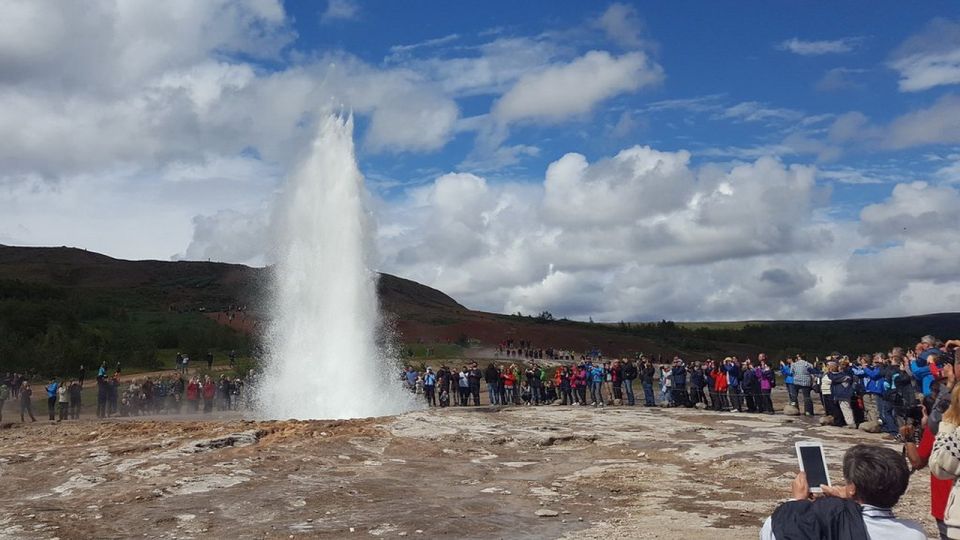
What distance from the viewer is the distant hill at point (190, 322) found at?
161 ft

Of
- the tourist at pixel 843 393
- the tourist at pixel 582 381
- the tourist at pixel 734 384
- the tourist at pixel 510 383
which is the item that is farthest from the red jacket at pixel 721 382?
the tourist at pixel 510 383

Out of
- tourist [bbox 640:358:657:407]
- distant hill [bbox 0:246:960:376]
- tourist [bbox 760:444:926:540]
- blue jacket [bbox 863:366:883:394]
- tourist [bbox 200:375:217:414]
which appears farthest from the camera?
distant hill [bbox 0:246:960:376]

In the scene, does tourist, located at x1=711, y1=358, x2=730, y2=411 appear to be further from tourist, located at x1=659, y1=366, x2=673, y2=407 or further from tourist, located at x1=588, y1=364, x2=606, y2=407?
tourist, located at x1=588, y1=364, x2=606, y2=407

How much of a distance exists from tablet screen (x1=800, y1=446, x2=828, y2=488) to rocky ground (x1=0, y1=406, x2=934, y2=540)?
5031 millimetres

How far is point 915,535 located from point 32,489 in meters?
13.1

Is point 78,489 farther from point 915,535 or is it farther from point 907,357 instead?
point 907,357

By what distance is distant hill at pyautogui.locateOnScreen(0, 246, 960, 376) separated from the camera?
49.0 m

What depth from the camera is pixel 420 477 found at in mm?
12609

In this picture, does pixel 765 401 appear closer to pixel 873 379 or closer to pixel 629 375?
pixel 629 375

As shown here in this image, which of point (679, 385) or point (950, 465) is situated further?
point (679, 385)

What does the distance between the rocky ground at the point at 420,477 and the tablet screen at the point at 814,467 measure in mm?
5031

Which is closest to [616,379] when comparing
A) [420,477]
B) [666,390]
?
[666,390]

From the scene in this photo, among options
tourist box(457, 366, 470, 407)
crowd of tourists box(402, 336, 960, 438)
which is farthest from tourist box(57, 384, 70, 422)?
tourist box(457, 366, 470, 407)

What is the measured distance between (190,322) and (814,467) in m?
65.0
